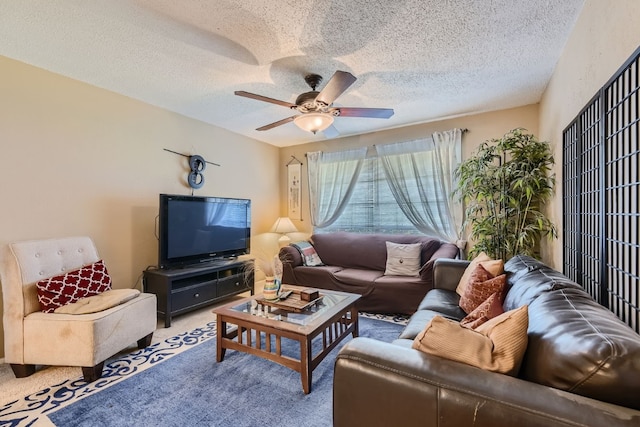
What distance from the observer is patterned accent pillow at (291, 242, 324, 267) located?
3902 mm

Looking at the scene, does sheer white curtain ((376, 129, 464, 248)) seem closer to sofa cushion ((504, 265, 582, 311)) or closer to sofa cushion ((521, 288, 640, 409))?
sofa cushion ((504, 265, 582, 311))

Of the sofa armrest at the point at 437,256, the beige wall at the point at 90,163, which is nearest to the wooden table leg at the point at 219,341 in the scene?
the beige wall at the point at 90,163

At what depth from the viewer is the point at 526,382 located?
34.3 inches

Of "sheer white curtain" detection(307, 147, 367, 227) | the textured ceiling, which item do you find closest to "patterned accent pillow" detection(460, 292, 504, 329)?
the textured ceiling

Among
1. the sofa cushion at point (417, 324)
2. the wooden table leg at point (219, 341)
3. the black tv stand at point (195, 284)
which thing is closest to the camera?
the sofa cushion at point (417, 324)

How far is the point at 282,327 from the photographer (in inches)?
76.0

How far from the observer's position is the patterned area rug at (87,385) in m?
1.64

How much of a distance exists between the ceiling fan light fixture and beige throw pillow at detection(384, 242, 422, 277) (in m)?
1.91

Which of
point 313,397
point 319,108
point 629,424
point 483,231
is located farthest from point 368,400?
point 483,231

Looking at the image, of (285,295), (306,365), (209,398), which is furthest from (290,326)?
(209,398)

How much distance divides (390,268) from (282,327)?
1.98 m

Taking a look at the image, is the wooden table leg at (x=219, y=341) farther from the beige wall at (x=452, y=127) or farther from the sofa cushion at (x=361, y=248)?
the beige wall at (x=452, y=127)

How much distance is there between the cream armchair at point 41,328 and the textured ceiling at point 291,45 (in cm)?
160

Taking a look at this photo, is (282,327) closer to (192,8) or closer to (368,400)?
(368,400)
